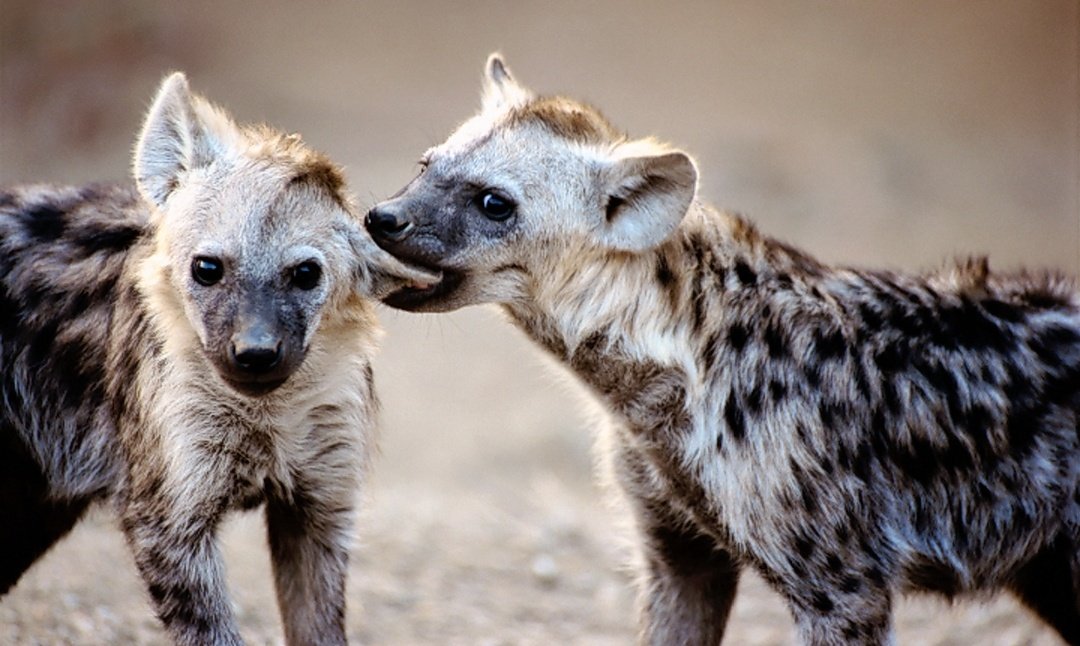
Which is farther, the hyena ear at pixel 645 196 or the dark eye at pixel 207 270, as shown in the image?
the hyena ear at pixel 645 196

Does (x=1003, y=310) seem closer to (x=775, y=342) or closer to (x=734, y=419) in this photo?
(x=775, y=342)

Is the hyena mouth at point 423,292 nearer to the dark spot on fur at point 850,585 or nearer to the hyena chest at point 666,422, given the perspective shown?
the hyena chest at point 666,422

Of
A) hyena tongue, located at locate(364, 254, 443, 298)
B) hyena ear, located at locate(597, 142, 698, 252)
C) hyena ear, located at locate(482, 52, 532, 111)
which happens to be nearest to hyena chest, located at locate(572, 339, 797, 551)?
hyena ear, located at locate(597, 142, 698, 252)

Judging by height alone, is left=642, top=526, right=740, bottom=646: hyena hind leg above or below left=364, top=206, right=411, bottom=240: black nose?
below

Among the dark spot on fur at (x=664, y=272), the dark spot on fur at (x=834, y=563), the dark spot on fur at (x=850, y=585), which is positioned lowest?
the dark spot on fur at (x=850, y=585)

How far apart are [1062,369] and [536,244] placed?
1114 millimetres

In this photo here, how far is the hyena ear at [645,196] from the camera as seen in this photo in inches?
113

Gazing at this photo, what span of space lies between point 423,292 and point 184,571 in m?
0.70

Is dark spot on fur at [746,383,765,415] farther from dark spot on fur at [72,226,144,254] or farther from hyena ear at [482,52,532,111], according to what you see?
dark spot on fur at [72,226,144,254]

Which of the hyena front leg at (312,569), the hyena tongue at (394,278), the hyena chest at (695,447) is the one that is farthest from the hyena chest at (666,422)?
the hyena front leg at (312,569)

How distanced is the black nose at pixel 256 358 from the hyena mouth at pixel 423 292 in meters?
0.34

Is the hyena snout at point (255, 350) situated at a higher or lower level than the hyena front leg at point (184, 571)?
higher

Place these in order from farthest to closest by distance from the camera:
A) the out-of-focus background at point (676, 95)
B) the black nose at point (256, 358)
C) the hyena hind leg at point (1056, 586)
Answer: the out-of-focus background at point (676, 95) < the hyena hind leg at point (1056, 586) < the black nose at point (256, 358)

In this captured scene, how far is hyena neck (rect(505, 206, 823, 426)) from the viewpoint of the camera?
296cm
